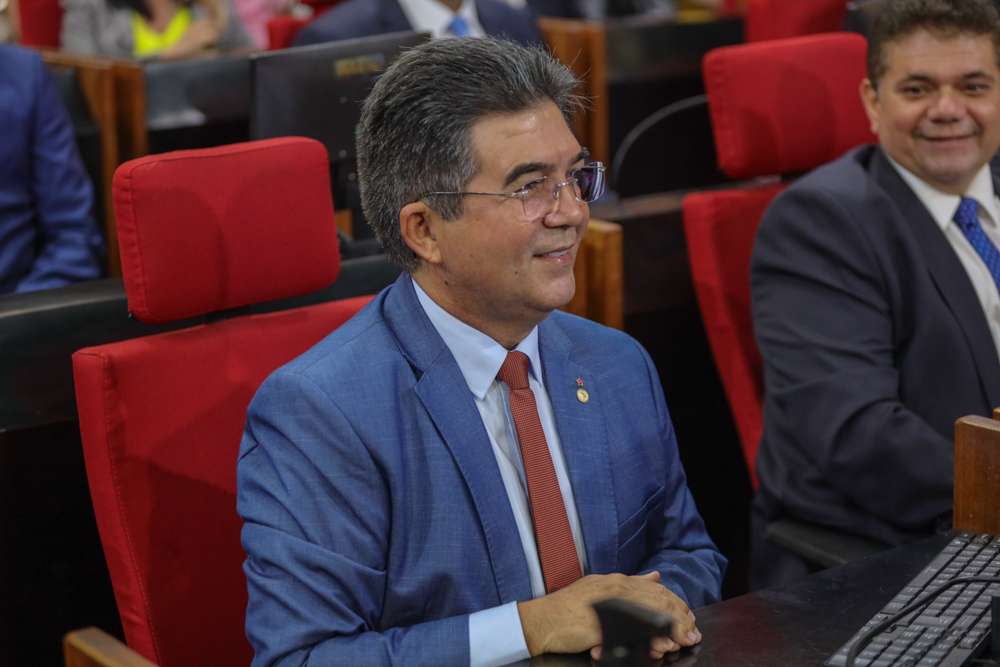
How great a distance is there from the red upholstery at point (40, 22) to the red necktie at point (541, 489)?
314cm

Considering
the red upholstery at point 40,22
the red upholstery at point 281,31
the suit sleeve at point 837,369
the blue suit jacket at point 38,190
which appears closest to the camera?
the suit sleeve at point 837,369

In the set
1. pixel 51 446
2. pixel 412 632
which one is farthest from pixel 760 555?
pixel 51 446

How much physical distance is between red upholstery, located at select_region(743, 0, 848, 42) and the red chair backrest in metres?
1.04

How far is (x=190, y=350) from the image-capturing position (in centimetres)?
150

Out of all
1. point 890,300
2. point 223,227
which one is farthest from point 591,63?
point 223,227

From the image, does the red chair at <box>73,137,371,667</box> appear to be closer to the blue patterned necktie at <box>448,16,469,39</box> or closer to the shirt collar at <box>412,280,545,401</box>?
the shirt collar at <box>412,280,545,401</box>

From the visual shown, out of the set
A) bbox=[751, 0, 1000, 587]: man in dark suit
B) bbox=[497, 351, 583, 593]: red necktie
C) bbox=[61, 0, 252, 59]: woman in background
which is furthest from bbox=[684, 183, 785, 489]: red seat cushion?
bbox=[61, 0, 252, 59]: woman in background

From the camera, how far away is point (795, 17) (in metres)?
3.23

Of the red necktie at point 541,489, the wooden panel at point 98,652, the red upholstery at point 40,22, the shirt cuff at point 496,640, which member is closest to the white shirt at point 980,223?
the red necktie at point 541,489

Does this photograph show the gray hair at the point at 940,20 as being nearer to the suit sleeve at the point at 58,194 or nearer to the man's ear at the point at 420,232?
the man's ear at the point at 420,232

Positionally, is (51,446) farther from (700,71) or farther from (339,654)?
(700,71)

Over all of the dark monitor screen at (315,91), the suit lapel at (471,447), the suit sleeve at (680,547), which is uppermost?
the dark monitor screen at (315,91)

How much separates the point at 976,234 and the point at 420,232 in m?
1.13

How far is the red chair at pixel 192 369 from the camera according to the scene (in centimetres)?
142
